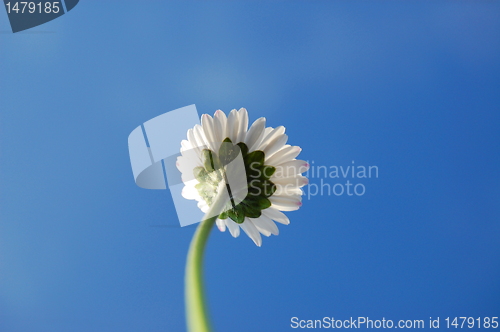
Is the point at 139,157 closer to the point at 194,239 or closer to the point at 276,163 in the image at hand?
the point at 276,163

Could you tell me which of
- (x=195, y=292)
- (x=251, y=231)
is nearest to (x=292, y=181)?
(x=251, y=231)

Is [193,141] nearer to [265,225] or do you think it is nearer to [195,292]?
[265,225]

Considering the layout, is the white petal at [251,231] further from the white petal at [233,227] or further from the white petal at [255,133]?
the white petal at [255,133]

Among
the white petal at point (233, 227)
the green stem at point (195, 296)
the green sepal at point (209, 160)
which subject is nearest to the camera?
the green stem at point (195, 296)

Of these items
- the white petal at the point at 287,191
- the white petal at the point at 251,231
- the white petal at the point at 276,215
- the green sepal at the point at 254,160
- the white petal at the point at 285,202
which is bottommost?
the white petal at the point at 251,231

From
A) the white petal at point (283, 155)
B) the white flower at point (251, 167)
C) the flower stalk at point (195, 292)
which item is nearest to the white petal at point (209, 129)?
the white flower at point (251, 167)

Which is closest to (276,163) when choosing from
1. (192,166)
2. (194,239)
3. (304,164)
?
(304,164)

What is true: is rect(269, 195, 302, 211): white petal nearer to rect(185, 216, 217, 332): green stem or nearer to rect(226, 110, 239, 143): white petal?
rect(226, 110, 239, 143): white petal
